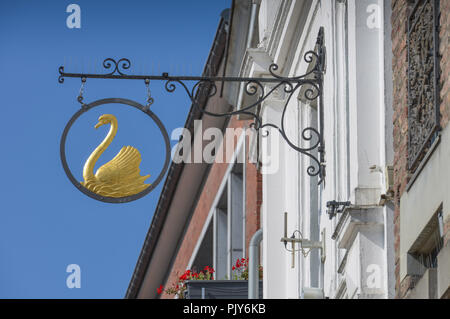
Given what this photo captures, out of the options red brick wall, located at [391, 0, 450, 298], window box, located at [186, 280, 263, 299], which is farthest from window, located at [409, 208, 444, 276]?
window box, located at [186, 280, 263, 299]

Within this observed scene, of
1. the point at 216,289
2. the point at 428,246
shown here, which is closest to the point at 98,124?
the point at 428,246

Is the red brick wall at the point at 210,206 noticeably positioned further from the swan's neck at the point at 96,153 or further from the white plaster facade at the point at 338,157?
the swan's neck at the point at 96,153

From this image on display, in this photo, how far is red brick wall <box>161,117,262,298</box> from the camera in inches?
730

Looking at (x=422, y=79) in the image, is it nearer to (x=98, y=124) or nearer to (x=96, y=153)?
(x=96, y=153)

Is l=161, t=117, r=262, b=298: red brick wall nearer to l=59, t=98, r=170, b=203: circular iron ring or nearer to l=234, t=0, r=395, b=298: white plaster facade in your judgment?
l=234, t=0, r=395, b=298: white plaster facade

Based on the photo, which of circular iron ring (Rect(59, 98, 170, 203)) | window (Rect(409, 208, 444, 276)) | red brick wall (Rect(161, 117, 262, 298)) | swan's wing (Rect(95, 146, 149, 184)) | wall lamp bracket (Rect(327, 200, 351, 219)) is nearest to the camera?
window (Rect(409, 208, 444, 276))

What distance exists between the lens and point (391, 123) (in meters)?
9.88

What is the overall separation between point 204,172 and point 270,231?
441 inches

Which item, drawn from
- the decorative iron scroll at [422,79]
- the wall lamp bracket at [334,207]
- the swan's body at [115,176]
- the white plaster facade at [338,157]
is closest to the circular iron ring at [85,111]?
the swan's body at [115,176]

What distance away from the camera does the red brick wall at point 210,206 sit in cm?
1855

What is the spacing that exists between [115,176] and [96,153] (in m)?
0.47

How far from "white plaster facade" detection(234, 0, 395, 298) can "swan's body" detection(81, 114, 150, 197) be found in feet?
5.57
